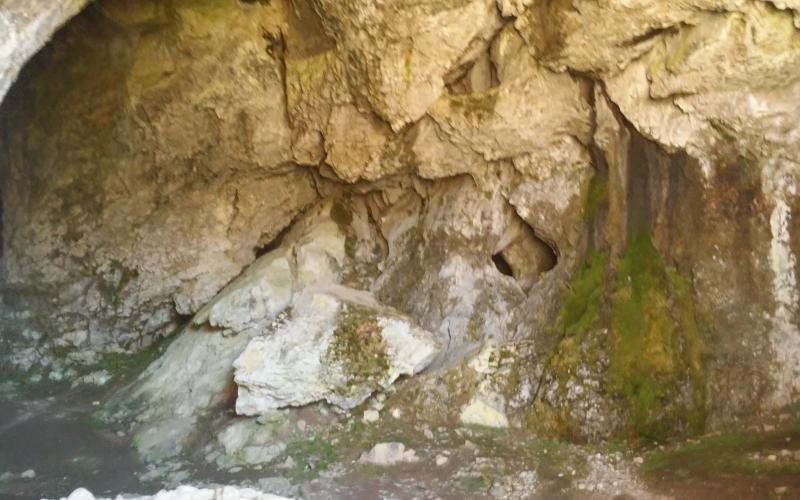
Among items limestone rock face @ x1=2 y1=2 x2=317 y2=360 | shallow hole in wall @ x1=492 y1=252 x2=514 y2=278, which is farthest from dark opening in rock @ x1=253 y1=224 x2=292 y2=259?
shallow hole in wall @ x1=492 y1=252 x2=514 y2=278

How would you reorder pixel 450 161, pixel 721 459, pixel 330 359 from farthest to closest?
pixel 450 161
pixel 330 359
pixel 721 459

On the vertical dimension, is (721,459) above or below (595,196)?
below

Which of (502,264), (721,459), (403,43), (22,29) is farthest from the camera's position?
(502,264)

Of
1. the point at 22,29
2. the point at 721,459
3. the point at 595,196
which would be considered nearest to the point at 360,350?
the point at 595,196

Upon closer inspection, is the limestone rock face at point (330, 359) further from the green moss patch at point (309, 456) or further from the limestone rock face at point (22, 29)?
the limestone rock face at point (22, 29)

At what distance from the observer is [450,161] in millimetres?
7879

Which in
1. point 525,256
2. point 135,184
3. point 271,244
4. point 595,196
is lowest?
point 271,244

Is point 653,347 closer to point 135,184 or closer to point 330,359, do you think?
point 330,359

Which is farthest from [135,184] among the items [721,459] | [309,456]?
[721,459]

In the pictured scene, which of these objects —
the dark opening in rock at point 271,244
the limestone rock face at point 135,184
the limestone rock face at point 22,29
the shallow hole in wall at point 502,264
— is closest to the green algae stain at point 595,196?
the shallow hole in wall at point 502,264

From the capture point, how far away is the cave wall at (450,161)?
20.3 ft

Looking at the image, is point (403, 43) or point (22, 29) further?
point (403, 43)

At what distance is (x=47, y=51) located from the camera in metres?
8.97

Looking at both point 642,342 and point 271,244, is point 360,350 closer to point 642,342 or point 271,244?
point 642,342
